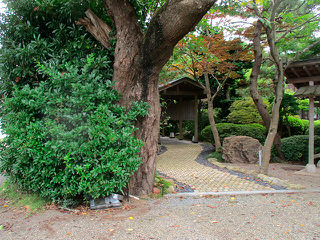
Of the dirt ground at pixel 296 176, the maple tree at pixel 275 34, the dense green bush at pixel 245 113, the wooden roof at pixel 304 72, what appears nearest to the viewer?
the dirt ground at pixel 296 176

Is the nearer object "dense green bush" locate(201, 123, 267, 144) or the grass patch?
the grass patch

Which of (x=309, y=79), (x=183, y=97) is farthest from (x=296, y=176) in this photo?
(x=183, y=97)

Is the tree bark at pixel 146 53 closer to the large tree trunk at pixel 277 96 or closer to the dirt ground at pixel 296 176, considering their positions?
the large tree trunk at pixel 277 96

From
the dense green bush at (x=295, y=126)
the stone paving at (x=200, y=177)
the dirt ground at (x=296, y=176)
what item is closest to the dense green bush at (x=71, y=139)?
the stone paving at (x=200, y=177)

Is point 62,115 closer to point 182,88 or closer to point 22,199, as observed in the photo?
point 22,199

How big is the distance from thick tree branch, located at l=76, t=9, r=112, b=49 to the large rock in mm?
6593

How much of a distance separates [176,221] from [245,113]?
10593 mm

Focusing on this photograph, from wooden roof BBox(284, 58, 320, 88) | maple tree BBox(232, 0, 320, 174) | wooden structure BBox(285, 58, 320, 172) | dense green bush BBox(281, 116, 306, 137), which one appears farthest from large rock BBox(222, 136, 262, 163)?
dense green bush BBox(281, 116, 306, 137)

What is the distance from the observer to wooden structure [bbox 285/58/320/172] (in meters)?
7.78

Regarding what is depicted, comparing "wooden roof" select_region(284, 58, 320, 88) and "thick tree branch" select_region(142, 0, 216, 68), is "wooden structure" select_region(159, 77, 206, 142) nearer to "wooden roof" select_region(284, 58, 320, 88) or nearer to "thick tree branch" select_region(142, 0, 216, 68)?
"wooden roof" select_region(284, 58, 320, 88)

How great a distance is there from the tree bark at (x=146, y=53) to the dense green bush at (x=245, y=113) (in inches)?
373

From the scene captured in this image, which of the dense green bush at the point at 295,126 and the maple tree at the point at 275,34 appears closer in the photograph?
the maple tree at the point at 275,34

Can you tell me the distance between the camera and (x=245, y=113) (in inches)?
512

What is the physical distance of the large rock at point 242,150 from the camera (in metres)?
9.21
